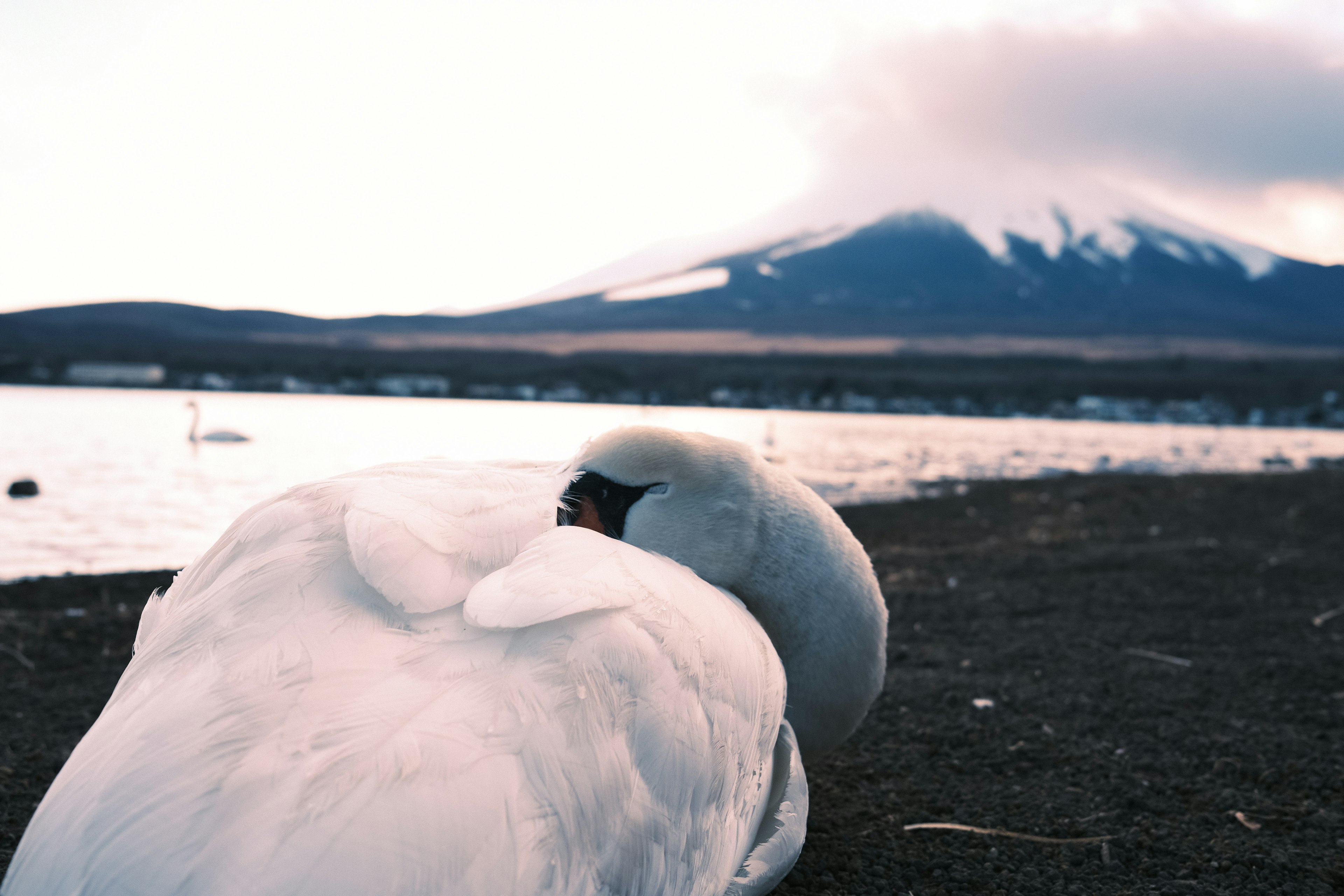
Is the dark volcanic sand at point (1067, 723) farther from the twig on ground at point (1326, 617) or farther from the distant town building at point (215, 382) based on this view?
the distant town building at point (215, 382)

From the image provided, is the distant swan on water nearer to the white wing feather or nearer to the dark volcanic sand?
the dark volcanic sand

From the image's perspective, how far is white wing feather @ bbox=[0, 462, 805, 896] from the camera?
1092 mm

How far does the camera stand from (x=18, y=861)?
1179mm

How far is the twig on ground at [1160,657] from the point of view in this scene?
416cm

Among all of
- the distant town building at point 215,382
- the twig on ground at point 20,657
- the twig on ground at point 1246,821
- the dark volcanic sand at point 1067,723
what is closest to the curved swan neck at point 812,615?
the dark volcanic sand at point 1067,723

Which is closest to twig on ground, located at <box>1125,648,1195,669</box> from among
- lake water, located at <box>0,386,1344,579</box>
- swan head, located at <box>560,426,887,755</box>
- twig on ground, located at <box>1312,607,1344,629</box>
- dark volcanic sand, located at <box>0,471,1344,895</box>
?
dark volcanic sand, located at <box>0,471,1344,895</box>

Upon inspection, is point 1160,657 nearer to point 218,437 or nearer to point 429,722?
point 429,722

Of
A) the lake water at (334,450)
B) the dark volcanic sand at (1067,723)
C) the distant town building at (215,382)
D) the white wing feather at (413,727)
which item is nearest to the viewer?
the white wing feather at (413,727)

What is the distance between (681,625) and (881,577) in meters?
5.62

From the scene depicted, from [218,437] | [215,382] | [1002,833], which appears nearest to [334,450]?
[218,437]

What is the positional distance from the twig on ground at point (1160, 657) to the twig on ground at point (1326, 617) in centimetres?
106

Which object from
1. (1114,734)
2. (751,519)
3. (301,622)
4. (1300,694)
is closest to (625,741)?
(301,622)

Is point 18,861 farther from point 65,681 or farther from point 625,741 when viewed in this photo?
point 65,681

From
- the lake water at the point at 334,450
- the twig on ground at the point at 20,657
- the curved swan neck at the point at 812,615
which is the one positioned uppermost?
the curved swan neck at the point at 812,615
